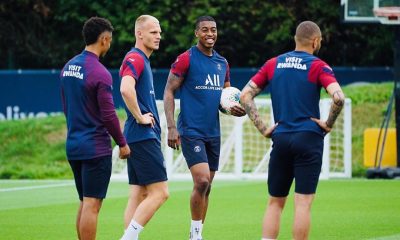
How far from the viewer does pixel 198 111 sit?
1308cm

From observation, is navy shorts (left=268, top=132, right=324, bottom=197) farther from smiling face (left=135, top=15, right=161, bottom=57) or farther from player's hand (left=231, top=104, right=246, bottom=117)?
smiling face (left=135, top=15, right=161, bottom=57)

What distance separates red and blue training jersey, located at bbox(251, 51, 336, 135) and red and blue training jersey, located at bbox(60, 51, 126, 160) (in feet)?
4.85

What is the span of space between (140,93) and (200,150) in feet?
4.14

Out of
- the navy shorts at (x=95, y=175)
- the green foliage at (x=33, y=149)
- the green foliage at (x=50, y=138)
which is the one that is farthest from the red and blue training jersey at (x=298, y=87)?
the green foliage at (x=33, y=149)

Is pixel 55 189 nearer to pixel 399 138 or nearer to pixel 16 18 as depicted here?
pixel 399 138

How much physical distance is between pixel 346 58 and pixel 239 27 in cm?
384

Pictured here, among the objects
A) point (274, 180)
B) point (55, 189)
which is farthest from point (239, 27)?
point (274, 180)

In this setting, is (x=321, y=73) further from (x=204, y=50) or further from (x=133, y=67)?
(x=204, y=50)

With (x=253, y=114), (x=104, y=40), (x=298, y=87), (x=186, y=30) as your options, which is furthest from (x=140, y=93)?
(x=186, y=30)

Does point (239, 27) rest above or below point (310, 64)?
below

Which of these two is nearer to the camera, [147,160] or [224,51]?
[147,160]

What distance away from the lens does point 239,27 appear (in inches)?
1481

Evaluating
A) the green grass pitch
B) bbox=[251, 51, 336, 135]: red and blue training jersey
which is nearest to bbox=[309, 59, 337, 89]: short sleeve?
bbox=[251, 51, 336, 135]: red and blue training jersey

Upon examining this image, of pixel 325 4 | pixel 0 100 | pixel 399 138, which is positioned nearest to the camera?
pixel 399 138
